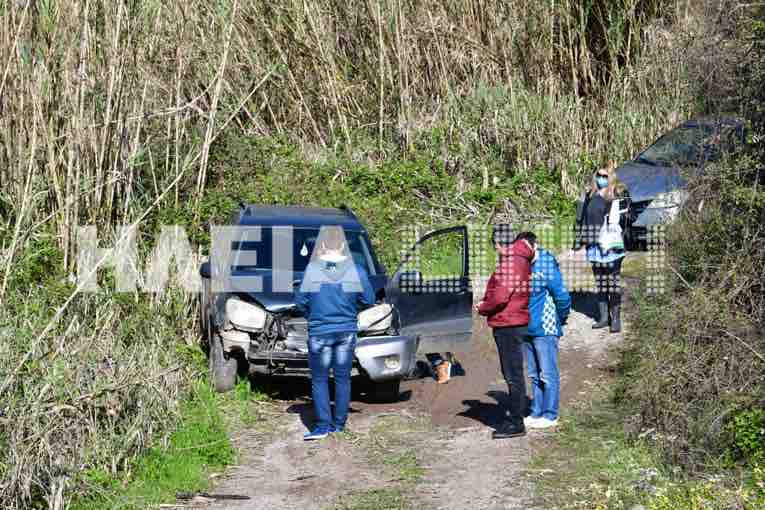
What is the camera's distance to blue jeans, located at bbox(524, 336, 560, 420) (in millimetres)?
9062

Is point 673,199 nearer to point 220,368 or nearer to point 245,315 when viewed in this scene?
point 245,315

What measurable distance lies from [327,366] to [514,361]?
1.46 m

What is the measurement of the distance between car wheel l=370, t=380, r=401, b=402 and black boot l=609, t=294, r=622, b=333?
2768mm

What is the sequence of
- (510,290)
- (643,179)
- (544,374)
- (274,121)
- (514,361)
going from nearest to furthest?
(510,290), (514,361), (544,374), (643,179), (274,121)

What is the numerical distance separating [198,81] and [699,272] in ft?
31.8

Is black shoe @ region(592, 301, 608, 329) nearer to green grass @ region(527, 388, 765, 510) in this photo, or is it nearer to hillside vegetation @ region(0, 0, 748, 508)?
hillside vegetation @ region(0, 0, 748, 508)

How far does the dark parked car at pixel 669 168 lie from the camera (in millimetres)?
10344

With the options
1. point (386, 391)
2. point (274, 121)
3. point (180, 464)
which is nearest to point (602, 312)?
point (386, 391)

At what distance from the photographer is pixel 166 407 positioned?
842 cm

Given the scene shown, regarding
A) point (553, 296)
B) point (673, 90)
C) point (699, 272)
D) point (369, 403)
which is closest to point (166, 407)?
point (369, 403)

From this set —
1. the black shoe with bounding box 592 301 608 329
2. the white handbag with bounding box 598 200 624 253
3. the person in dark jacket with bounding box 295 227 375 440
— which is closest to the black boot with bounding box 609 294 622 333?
the black shoe with bounding box 592 301 608 329

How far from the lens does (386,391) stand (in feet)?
33.5

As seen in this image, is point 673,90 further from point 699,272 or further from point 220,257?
point 220,257

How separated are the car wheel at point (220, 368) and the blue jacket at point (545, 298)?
2744mm
